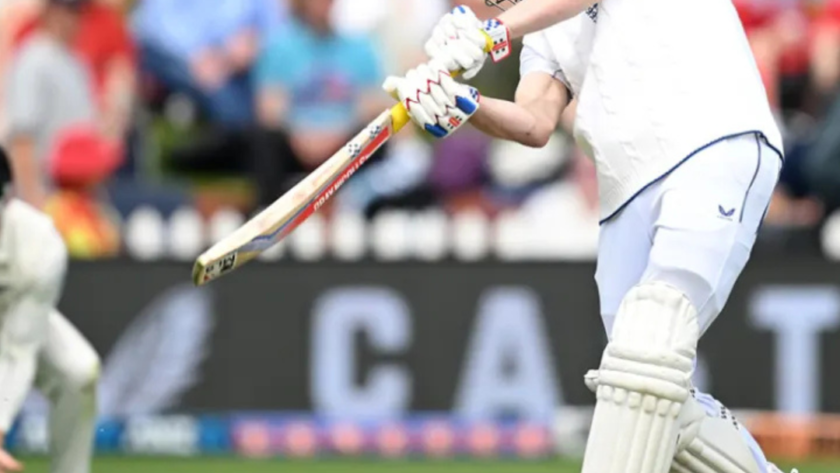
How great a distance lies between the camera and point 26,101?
374 inches

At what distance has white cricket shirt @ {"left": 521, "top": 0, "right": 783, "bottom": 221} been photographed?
4.37 m

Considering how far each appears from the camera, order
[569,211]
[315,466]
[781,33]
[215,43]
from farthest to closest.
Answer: [781,33] < [215,43] < [569,211] < [315,466]

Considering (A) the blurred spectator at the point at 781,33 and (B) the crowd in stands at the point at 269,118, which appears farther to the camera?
(A) the blurred spectator at the point at 781,33

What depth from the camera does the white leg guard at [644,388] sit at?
13.6ft

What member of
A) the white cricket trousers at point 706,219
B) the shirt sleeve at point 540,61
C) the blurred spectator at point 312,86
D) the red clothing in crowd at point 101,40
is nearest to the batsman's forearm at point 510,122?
the shirt sleeve at point 540,61

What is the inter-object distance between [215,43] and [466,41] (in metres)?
5.40

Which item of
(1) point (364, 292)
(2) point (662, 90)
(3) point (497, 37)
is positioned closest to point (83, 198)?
(1) point (364, 292)

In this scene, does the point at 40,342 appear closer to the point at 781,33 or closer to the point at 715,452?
the point at 715,452

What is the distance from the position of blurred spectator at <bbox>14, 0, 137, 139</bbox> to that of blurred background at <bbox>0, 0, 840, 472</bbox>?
0.30 metres

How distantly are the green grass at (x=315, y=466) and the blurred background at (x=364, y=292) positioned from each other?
0.13 ft

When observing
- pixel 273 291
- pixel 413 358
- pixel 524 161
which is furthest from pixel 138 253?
pixel 524 161

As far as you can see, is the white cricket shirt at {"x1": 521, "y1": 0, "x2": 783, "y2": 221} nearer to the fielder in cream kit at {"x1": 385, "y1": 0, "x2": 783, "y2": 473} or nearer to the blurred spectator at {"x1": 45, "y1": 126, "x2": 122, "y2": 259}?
the fielder in cream kit at {"x1": 385, "y1": 0, "x2": 783, "y2": 473}

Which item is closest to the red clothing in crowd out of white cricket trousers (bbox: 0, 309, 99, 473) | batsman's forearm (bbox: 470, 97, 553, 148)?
white cricket trousers (bbox: 0, 309, 99, 473)

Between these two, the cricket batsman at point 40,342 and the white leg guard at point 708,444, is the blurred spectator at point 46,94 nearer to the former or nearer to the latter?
the cricket batsman at point 40,342
